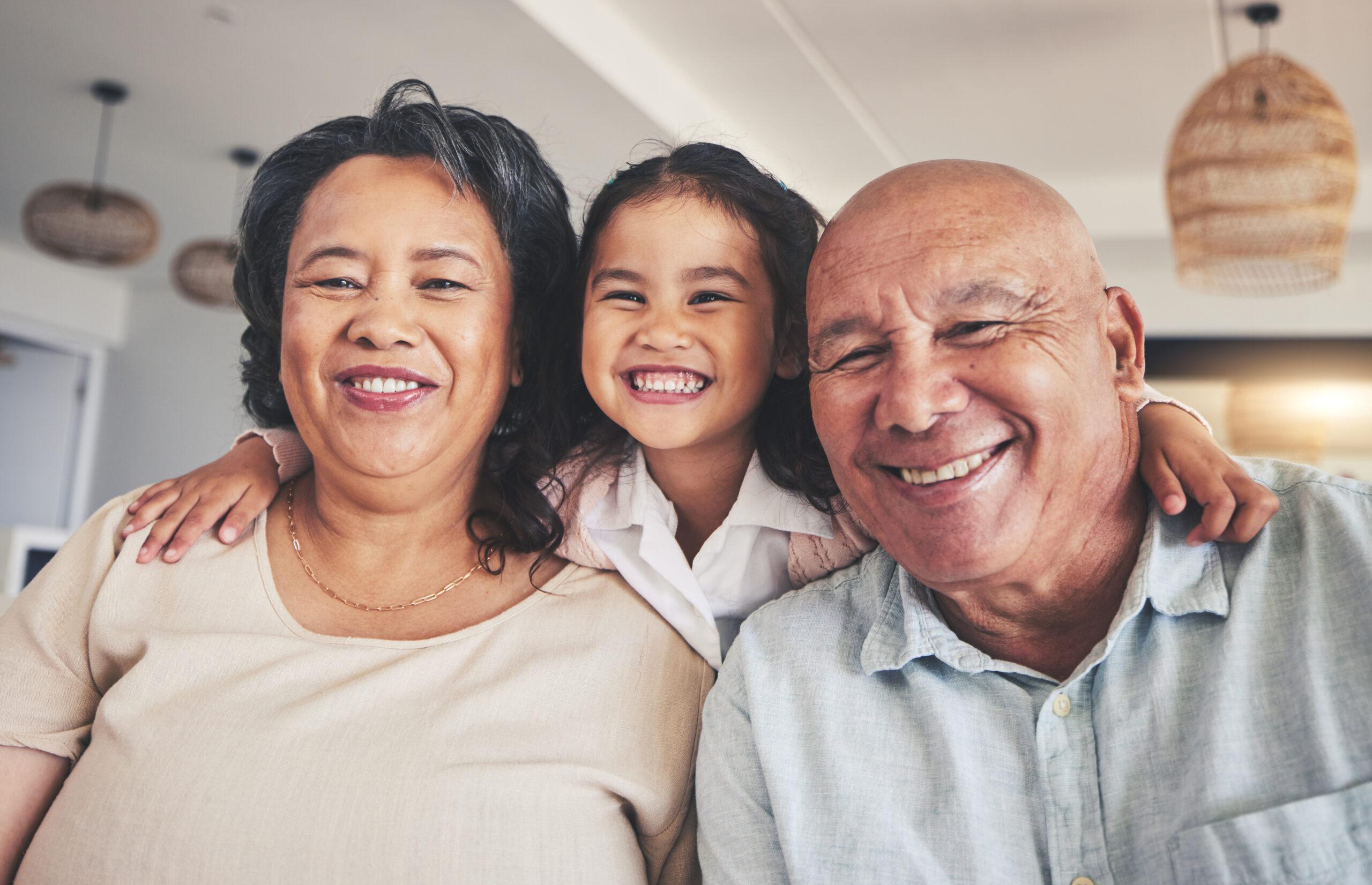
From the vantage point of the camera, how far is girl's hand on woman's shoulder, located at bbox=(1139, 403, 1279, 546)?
3.79ft

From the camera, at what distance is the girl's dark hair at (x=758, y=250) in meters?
1.68

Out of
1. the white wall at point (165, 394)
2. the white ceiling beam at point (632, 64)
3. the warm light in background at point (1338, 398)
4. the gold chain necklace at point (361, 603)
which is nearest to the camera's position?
the gold chain necklace at point (361, 603)

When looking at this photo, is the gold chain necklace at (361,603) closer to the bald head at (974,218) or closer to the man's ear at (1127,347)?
the bald head at (974,218)

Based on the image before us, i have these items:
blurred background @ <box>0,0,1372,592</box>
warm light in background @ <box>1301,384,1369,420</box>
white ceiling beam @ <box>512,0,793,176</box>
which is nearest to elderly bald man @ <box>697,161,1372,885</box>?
blurred background @ <box>0,0,1372,592</box>

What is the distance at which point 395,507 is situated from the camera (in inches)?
62.5

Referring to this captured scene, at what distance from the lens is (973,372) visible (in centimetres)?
117

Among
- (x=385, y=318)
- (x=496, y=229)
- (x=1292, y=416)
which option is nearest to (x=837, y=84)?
(x=1292, y=416)

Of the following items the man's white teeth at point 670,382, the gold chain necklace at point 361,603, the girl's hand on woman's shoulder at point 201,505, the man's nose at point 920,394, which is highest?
the man's white teeth at point 670,382

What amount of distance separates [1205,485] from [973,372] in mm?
281

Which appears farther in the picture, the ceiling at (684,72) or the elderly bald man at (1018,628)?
the ceiling at (684,72)

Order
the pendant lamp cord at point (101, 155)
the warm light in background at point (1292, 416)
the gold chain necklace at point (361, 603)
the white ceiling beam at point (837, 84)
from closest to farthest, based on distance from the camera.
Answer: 1. the gold chain necklace at point (361, 603)
2. the white ceiling beam at point (837, 84)
3. the pendant lamp cord at point (101, 155)
4. the warm light in background at point (1292, 416)

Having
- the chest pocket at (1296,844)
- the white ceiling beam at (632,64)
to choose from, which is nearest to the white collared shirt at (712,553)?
the chest pocket at (1296,844)

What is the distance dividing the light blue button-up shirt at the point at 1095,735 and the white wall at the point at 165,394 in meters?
7.85

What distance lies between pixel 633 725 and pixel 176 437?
26.7ft
